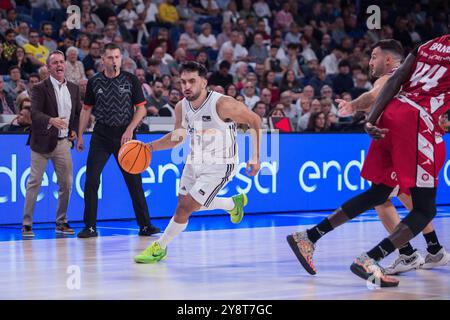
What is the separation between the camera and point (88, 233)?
9930 millimetres

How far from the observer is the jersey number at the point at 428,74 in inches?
253

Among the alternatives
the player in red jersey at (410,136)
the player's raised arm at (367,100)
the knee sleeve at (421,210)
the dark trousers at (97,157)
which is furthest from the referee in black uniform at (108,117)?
the knee sleeve at (421,210)

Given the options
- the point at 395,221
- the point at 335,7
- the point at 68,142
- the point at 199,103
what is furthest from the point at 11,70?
the point at 335,7

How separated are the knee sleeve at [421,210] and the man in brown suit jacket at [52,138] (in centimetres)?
491

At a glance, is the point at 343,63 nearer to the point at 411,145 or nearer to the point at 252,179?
the point at 252,179

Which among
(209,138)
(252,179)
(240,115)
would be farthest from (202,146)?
(252,179)

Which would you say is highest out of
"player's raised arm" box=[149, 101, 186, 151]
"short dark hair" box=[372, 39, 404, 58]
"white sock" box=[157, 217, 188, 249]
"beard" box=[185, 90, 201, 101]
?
"short dark hair" box=[372, 39, 404, 58]

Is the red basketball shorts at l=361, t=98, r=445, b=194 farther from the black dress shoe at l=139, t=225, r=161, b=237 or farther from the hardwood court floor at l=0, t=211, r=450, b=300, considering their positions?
the black dress shoe at l=139, t=225, r=161, b=237

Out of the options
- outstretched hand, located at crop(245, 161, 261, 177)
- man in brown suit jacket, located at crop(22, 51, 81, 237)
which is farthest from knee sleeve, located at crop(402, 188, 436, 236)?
man in brown suit jacket, located at crop(22, 51, 81, 237)

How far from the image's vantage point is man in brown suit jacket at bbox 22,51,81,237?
1020 centimetres

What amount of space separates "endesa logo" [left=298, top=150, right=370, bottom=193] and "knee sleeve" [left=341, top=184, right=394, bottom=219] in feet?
20.9

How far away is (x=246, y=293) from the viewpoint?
6.15 metres

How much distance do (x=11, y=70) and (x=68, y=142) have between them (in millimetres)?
3257
